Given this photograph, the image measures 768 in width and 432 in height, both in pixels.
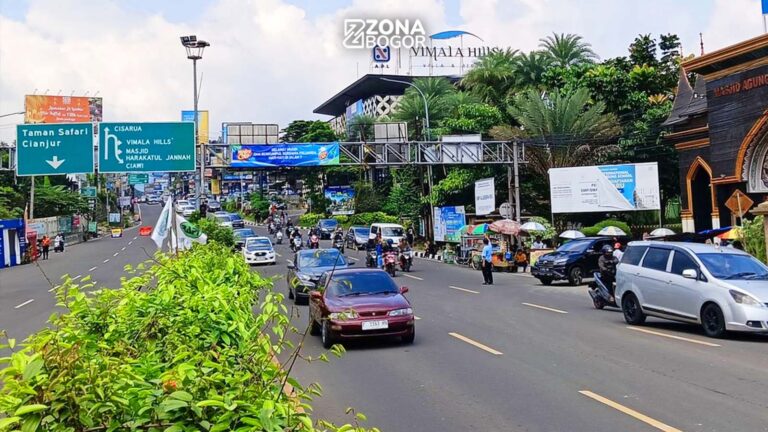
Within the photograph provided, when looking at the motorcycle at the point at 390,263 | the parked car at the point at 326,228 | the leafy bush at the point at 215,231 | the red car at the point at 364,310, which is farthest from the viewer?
the parked car at the point at 326,228

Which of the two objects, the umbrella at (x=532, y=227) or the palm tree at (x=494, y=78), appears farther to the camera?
the palm tree at (x=494, y=78)

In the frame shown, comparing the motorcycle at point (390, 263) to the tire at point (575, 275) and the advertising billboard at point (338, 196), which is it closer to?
the tire at point (575, 275)

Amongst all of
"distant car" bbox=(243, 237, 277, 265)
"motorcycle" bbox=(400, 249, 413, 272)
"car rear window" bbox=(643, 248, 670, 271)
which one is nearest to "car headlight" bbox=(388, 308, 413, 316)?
"car rear window" bbox=(643, 248, 670, 271)

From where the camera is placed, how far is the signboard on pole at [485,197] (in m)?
37.6

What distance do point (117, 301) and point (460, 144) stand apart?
30550mm

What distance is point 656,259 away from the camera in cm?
1398

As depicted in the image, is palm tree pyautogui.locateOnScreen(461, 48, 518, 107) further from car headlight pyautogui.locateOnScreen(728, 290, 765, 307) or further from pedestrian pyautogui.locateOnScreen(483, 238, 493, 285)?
car headlight pyautogui.locateOnScreen(728, 290, 765, 307)

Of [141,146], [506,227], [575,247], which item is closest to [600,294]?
[575,247]

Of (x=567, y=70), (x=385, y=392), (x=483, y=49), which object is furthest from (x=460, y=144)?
(x=483, y=49)

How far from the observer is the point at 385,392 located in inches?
349

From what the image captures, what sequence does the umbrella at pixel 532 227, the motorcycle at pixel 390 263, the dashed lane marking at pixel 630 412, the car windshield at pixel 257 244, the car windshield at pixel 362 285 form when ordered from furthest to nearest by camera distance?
the car windshield at pixel 257 244
the umbrella at pixel 532 227
the motorcycle at pixel 390 263
the car windshield at pixel 362 285
the dashed lane marking at pixel 630 412

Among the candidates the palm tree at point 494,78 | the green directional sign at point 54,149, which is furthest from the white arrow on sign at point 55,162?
the palm tree at point 494,78

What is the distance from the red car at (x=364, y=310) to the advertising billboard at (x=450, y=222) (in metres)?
25.6

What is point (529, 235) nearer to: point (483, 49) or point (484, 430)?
point (484, 430)
